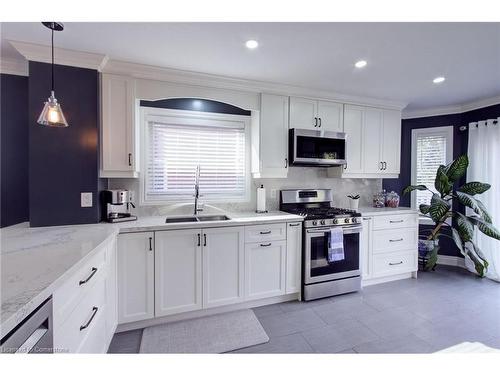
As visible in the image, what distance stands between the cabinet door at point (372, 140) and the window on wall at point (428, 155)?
3.55 feet

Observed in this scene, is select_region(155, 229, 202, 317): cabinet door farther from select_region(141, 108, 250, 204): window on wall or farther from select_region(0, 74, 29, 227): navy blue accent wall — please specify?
select_region(0, 74, 29, 227): navy blue accent wall

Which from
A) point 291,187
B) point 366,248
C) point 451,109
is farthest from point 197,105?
point 451,109

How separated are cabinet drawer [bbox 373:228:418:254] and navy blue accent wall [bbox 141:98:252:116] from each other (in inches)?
93.1

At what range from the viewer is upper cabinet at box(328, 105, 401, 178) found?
3.22 metres

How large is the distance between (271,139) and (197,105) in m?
0.98

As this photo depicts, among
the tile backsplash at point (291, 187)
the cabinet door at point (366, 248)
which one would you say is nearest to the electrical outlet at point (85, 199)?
the tile backsplash at point (291, 187)

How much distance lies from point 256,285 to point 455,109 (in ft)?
13.3

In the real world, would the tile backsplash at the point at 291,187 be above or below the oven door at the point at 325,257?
above

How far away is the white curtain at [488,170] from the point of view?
3.20m

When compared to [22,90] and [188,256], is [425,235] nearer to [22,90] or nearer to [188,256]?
[188,256]

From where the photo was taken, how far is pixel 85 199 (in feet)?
6.96

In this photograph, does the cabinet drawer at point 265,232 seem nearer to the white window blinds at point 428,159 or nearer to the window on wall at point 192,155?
the window on wall at point 192,155

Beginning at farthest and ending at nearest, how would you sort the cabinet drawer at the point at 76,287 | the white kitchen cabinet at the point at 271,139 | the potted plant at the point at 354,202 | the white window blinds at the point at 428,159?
the white window blinds at the point at 428,159
the potted plant at the point at 354,202
the white kitchen cabinet at the point at 271,139
the cabinet drawer at the point at 76,287

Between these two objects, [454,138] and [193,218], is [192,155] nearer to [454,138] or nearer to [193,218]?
[193,218]
